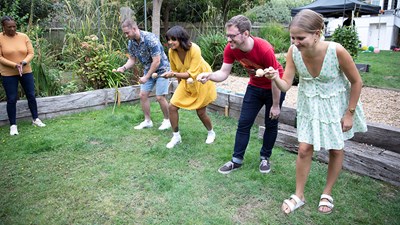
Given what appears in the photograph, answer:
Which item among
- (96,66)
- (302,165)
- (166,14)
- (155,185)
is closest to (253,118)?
(302,165)

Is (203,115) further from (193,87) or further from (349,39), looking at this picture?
(349,39)

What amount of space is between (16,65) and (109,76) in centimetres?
168

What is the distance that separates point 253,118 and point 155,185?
1122mm

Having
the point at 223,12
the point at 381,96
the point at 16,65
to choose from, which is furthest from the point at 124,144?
the point at 223,12

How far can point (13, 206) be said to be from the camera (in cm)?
255

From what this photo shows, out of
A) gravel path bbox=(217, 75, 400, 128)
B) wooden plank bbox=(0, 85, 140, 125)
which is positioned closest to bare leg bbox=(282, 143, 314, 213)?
gravel path bbox=(217, 75, 400, 128)

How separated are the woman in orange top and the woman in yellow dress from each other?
2222 mm

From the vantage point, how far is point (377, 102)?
4.90 m

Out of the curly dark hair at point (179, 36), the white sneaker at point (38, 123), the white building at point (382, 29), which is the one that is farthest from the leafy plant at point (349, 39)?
the white building at point (382, 29)

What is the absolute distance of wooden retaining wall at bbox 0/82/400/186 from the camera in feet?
9.53

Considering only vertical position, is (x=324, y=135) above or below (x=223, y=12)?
below

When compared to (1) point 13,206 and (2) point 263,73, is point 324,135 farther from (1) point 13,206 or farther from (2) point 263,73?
(1) point 13,206

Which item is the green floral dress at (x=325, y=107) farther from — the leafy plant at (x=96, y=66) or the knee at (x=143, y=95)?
the leafy plant at (x=96, y=66)

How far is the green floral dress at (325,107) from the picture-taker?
2270 mm
